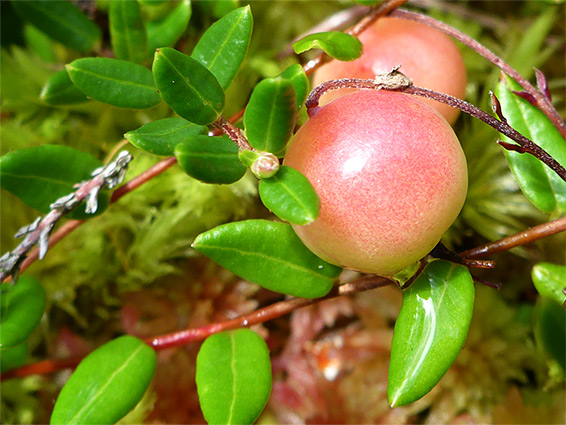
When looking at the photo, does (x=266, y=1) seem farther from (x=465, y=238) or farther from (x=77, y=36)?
(x=465, y=238)

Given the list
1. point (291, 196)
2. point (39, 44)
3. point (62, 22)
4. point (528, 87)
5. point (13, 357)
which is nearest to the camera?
point (291, 196)

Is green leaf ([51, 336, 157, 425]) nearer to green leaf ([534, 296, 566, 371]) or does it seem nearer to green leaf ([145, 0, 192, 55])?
green leaf ([145, 0, 192, 55])

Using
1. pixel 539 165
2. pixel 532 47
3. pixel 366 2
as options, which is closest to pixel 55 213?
pixel 366 2

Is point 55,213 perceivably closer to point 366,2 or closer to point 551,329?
point 366,2

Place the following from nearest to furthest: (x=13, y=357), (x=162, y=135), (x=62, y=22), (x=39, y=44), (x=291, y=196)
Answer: (x=291, y=196), (x=162, y=135), (x=13, y=357), (x=62, y=22), (x=39, y=44)

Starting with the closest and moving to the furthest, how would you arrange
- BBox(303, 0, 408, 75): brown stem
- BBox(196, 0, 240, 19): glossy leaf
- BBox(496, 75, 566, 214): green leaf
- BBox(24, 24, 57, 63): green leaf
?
BBox(496, 75, 566, 214): green leaf → BBox(303, 0, 408, 75): brown stem → BBox(196, 0, 240, 19): glossy leaf → BBox(24, 24, 57, 63): green leaf

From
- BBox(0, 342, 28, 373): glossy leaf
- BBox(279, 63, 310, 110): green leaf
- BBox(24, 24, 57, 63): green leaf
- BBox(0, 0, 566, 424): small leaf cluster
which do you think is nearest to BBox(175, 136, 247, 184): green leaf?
BBox(0, 0, 566, 424): small leaf cluster

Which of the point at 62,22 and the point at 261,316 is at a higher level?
the point at 62,22

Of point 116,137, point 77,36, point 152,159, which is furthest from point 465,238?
point 77,36
